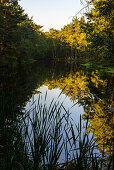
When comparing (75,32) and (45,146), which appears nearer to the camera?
(45,146)

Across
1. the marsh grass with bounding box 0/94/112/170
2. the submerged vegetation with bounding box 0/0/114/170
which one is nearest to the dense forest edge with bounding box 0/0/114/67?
the submerged vegetation with bounding box 0/0/114/170

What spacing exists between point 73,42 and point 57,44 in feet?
46.8

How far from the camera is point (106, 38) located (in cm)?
1430

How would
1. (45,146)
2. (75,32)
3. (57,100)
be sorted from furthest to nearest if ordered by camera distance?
(75,32)
(57,100)
(45,146)

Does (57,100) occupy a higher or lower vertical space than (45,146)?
lower

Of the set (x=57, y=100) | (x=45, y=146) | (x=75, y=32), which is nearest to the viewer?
(x=45, y=146)

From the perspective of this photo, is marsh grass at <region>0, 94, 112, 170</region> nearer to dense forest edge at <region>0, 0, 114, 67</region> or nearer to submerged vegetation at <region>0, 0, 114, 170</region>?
submerged vegetation at <region>0, 0, 114, 170</region>

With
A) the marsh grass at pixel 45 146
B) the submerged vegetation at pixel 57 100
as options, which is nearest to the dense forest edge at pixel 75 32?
the submerged vegetation at pixel 57 100

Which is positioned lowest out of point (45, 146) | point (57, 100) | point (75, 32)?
point (57, 100)

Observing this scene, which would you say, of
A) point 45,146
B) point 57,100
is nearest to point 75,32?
point 57,100

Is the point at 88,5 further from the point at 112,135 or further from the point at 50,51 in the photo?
the point at 50,51

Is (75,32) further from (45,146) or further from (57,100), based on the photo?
(45,146)

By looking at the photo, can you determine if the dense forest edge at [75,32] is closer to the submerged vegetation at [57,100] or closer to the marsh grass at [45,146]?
the submerged vegetation at [57,100]

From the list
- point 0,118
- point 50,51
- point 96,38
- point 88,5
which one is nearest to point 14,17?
point 96,38
